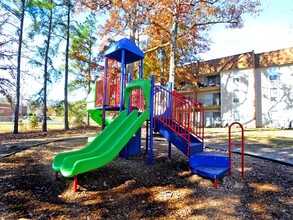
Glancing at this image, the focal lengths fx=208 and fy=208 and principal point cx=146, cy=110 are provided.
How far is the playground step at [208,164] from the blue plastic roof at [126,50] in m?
3.80

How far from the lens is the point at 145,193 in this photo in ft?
12.5

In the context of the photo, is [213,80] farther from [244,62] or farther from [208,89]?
[244,62]

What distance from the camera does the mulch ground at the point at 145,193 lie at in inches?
124

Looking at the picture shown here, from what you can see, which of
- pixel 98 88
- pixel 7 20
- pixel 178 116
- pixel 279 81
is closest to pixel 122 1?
pixel 7 20

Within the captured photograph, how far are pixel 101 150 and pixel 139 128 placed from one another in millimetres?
1246

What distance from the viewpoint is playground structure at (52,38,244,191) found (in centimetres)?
413

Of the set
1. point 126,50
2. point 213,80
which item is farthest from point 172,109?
point 213,80

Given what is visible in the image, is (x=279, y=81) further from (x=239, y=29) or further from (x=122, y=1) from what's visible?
(x=122, y=1)

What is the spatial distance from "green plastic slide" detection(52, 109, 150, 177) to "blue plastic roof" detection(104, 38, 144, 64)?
2038mm

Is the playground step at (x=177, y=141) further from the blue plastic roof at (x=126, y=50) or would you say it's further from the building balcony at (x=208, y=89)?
the building balcony at (x=208, y=89)

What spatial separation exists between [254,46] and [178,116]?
23.4 metres

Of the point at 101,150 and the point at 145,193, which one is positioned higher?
the point at 101,150

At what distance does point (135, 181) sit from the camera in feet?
14.0

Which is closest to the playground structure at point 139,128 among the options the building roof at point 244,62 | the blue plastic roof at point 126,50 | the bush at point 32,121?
the blue plastic roof at point 126,50
